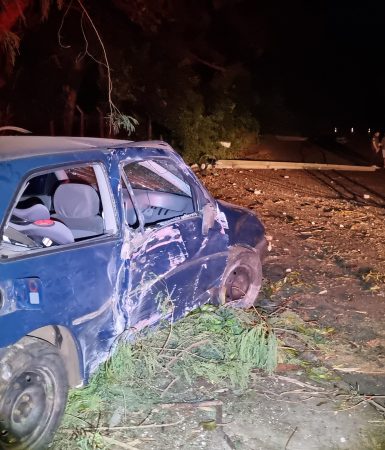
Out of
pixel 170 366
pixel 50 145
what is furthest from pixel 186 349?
pixel 50 145

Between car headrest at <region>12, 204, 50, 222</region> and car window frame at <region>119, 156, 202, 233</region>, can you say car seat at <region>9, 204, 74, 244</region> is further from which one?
car window frame at <region>119, 156, 202, 233</region>

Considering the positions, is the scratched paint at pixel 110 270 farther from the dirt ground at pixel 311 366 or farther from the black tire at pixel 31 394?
the dirt ground at pixel 311 366

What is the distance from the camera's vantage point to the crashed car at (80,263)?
324cm

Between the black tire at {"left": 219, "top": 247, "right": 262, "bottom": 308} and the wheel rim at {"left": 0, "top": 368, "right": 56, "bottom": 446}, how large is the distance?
2.11 metres

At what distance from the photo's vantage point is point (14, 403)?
3240mm

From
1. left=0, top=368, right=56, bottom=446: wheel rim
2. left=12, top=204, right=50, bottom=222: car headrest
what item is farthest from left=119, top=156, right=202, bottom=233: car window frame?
left=0, top=368, right=56, bottom=446: wheel rim

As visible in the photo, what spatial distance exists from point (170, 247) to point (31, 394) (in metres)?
1.50

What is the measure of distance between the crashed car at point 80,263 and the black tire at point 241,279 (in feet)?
0.34

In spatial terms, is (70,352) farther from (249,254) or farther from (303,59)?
(303,59)

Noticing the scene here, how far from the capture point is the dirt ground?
3840 mm

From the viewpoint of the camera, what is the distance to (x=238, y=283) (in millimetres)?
5523

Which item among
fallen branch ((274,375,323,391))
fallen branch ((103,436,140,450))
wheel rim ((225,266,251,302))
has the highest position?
wheel rim ((225,266,251,302))

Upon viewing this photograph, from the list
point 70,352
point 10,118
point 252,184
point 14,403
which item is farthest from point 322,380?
point 10,118

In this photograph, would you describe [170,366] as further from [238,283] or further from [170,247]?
[238,283]
